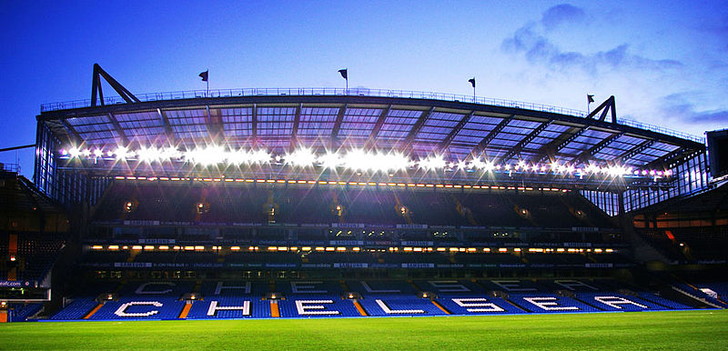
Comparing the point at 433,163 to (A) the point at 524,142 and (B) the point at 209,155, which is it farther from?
(B) the point at 209,155

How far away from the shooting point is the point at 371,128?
172 feet

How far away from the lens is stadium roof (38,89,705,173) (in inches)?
1811

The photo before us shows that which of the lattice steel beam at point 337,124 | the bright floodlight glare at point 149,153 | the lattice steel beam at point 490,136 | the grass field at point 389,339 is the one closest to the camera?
the grass field at point 389,339

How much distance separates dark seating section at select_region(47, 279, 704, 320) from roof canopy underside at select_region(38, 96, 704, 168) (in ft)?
43.2

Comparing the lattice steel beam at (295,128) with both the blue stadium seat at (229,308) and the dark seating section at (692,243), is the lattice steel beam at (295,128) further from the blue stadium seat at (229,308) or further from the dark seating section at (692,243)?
the dark seating section at (692,243)

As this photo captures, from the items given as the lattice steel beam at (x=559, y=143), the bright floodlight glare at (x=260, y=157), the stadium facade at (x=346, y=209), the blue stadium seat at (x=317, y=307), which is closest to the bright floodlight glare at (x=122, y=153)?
the stadium facade at (x=346, y=209)

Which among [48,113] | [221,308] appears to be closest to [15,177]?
[48,113]

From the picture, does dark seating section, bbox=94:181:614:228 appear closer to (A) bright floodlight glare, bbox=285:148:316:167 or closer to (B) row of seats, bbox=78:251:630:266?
(B) row of seats, bbox=78:251:630:266

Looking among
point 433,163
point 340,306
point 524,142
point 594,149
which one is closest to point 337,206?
point 433,163

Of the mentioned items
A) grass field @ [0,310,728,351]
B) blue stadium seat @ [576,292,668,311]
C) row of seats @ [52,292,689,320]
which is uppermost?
grass field @ [0,310,728,351]

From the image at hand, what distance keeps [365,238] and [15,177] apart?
3107 centimetres

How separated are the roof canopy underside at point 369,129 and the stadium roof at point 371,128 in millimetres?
86

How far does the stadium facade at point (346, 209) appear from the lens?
46219 mm

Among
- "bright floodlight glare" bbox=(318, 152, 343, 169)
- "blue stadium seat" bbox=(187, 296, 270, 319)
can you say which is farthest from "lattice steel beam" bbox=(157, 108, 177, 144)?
"blue stadium seat" bbox=(187, 296, 270, 319)
